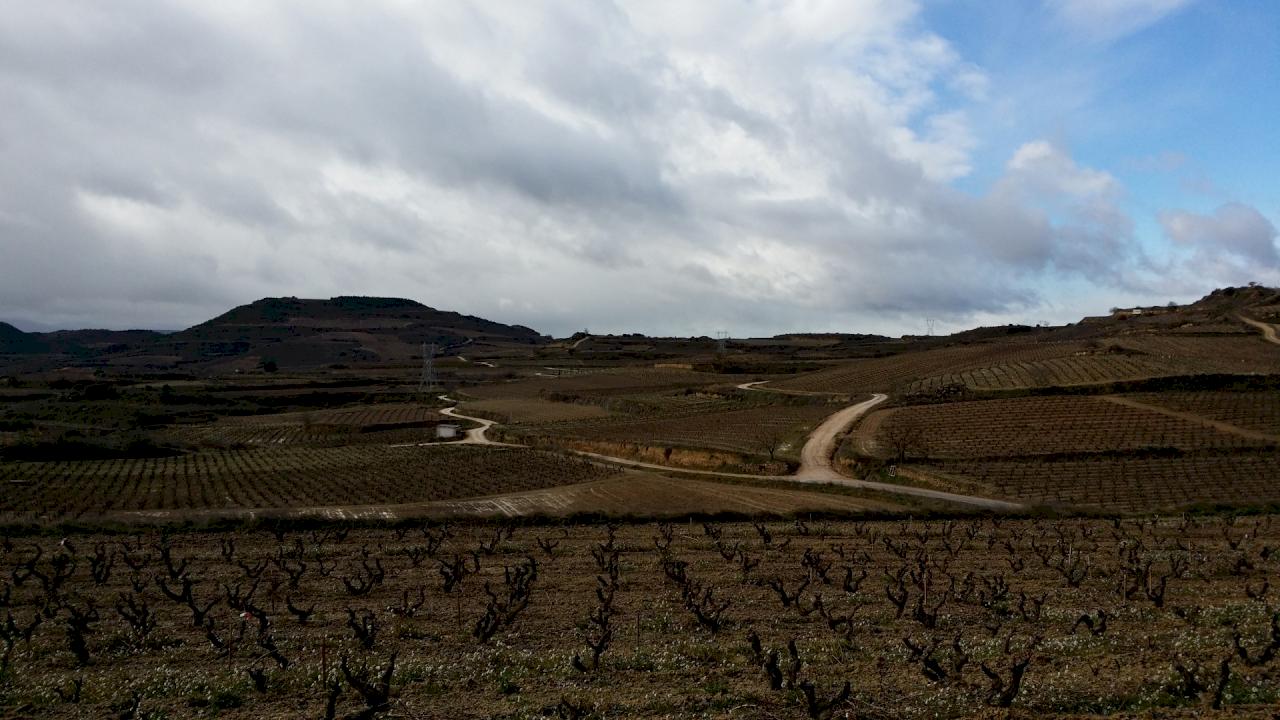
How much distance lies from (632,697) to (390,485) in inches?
1652

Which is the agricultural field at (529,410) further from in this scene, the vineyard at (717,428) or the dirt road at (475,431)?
the vineyard at (717,428)

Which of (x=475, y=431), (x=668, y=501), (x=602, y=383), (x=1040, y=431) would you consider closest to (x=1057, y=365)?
(x=1040, y=431)

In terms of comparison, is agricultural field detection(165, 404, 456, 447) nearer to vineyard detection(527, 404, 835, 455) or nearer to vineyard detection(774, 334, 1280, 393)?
vineyard detection(527, 404, 835, 455)

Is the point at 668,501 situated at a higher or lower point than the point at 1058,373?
lower

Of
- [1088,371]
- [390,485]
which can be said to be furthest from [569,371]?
[390,485]

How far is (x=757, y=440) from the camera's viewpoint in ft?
211

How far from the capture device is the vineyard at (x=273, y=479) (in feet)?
146

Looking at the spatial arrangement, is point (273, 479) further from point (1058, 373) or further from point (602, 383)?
point (1058, 373)

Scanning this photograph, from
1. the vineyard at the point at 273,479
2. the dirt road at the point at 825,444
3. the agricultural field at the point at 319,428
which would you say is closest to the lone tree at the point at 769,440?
the dirt road at the point at 825,444

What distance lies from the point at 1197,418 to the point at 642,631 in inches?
2440

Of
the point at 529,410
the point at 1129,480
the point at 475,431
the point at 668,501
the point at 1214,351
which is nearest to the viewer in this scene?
the point at 668,501

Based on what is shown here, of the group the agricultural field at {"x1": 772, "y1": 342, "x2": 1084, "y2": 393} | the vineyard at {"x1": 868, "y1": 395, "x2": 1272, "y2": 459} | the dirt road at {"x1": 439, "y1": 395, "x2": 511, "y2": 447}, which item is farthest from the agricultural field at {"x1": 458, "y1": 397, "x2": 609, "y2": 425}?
the vineyard at {"x1": 868, "y1": 395, "x2": 1272, "y2": 459}

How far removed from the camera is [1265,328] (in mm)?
116625

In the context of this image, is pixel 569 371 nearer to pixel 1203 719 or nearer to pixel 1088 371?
pixel 1088 371
